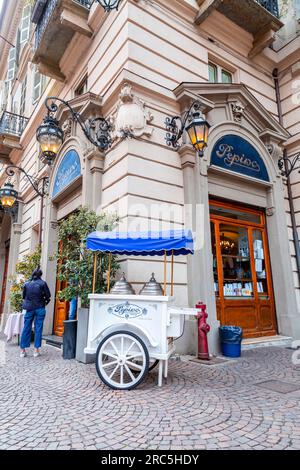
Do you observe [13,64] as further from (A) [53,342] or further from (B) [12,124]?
(A) [53,342]

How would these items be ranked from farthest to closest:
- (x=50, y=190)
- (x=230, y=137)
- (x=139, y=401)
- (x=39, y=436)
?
(x=50, y=190), (x=230, y=137), (x=139, y=401), (x=39, y=436)

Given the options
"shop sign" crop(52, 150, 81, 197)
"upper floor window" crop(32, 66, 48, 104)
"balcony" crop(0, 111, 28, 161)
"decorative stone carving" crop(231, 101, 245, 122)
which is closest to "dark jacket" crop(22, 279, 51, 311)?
"shop sign" crop(52, 150, 81, 197)

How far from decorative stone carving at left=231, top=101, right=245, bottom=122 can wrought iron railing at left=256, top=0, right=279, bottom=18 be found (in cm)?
418

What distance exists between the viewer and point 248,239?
368 inches

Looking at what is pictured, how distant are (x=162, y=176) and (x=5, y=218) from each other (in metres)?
15.7

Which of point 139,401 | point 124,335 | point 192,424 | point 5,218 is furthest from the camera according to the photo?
point 5,218

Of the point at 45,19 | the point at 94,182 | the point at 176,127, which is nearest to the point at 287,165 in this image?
the point at 176,127

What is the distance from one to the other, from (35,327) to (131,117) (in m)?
5.54

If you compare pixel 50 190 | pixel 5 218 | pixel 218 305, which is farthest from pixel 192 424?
Result: pixel 5 218

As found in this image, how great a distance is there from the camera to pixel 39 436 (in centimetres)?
309

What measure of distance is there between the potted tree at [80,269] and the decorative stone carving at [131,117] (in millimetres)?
2110

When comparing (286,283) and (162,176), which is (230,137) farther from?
(286,283)
